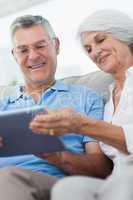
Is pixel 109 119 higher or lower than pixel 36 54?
lower

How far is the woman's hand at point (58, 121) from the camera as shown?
0.83 m

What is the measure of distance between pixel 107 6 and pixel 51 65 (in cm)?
116

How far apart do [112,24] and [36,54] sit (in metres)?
0.34

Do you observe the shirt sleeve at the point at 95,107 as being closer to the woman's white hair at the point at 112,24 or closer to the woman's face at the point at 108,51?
the woman's face at the point at 108,51

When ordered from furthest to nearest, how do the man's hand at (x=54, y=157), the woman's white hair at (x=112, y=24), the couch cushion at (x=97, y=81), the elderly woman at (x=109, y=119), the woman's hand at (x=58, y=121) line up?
the couch cushion at (x=97, y=81) < the woman's white hair at (x=112, y=24) < the man's hand at (x=54, y=157) < the woman's hand at (x=58, y=121) < the elderly woman at (x=109, y=119)

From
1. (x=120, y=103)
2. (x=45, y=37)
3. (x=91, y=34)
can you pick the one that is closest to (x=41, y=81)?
(x=45, y=37)

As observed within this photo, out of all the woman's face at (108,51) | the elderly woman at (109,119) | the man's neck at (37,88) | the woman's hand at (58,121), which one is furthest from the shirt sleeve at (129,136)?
the man's neck at (37,88)

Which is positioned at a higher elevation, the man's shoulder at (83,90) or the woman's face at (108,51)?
the woman's face at (108,51)

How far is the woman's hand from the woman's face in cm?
43

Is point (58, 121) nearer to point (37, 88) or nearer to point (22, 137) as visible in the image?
point (22, 137)

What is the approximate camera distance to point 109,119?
1.17m

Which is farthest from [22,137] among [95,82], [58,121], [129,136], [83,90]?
[95,82]

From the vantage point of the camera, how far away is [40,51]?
1.42 m

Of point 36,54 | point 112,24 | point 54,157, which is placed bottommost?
point 54,157
